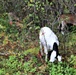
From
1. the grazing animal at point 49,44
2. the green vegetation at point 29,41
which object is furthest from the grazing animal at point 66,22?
the grazing animal at point 49,44

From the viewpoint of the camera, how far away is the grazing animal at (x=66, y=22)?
24.8ft

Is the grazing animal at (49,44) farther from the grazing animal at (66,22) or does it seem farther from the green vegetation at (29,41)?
the grazing animal at (66,22)

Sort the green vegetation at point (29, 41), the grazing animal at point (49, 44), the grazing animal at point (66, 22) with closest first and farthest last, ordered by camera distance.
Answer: the grazing animal at point (49, 44)
the green vegetation at point (29, 41)
the grazing animal at point (66, 22)

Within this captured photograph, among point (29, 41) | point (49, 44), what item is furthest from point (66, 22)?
point (49, 44)

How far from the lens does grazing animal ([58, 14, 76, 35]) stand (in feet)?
24.8

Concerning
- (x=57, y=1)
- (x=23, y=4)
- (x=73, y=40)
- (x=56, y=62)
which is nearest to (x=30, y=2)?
(x=23, y=4)

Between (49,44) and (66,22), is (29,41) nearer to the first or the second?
(49,44)

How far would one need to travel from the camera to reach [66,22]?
306 inches

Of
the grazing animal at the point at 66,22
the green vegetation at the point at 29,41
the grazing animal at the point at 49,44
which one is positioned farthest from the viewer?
the grazing animal at the point at 66,22

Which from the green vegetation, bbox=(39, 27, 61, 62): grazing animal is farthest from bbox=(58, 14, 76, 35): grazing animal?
bbox=(39, 27, 61, 62): grazing animal

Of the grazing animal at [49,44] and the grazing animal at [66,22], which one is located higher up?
the grazing animal at [66,22]

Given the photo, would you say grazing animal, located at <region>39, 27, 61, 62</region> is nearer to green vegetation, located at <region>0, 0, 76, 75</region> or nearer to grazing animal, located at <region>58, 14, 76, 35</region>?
green vegetation, located at <region>0, 0, 76, 75</region>

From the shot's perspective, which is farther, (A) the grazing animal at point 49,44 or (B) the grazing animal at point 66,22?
(B) the grazing animal at point 66,22

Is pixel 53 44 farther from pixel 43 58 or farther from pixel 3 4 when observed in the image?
pixel 3 4
